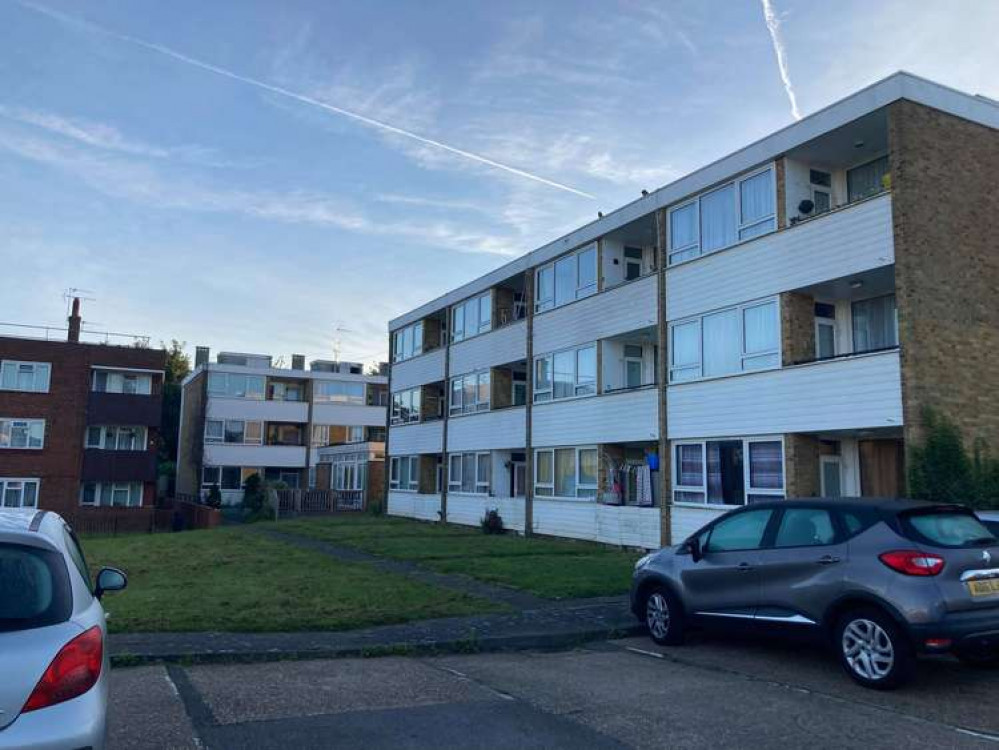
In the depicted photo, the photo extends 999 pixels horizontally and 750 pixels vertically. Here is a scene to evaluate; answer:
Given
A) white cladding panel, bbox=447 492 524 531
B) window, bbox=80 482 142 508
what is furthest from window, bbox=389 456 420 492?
window, bbox=80 482 142 508

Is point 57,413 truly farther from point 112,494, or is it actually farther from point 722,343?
point 722,343

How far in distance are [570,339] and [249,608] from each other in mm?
14079

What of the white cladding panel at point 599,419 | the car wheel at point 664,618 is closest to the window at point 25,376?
the white cladding panel at point 599,419

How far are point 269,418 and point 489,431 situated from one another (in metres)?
27.1

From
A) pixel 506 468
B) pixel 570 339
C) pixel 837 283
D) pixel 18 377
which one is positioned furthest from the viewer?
pixel 18 377

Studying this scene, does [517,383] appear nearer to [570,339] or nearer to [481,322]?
[481,322]

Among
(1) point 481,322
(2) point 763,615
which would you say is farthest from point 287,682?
(1) point 481,322

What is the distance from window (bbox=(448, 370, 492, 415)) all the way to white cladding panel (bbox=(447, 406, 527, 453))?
34 cm

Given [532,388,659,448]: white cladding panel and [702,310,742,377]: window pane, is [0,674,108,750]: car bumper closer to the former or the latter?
[702,310,742,377]: window pane

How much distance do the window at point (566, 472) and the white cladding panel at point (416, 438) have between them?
7341 mm

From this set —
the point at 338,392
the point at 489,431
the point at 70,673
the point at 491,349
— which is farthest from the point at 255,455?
the point at 70,673

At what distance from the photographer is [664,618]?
905cm

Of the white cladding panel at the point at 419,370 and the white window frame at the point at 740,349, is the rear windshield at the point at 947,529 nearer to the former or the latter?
the white window frame at the point at 740,349

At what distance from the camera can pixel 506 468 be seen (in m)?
27.0
